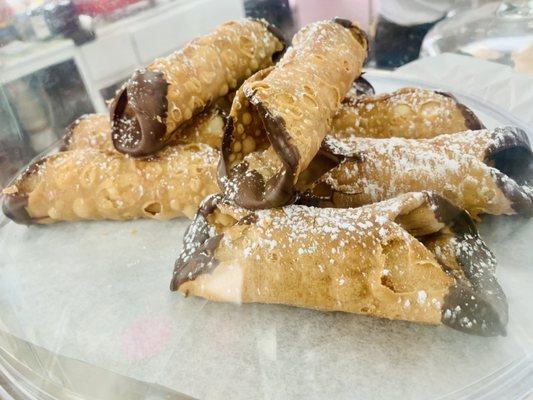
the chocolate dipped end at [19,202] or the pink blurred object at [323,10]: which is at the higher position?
the pink blurred object at [323,10]

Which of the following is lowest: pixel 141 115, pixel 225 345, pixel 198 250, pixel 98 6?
pixel 225 345

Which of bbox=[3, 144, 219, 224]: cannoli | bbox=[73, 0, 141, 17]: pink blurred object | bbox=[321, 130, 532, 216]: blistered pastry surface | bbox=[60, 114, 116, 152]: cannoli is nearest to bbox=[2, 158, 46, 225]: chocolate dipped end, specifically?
bbox=[3, 144, 219, 224]: cannoli

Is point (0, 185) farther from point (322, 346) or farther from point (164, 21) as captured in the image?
point (322, 346)

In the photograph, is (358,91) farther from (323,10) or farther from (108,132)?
(108,132)

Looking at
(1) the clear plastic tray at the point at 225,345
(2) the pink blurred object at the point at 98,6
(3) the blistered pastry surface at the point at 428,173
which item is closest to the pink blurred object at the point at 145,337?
Answer: (1) the clear plastic tray at the point at 225,345

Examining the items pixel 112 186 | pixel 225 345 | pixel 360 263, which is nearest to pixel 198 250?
pixel 225 345

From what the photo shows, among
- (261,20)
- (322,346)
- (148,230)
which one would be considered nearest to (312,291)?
(322,346)

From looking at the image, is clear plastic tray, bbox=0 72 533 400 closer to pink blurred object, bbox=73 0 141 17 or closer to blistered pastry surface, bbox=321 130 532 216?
blistered pastry surface, bbox=321 130 532 216

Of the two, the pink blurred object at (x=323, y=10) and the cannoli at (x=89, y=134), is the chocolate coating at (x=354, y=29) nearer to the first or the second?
the pink blurred object at (x=323, y=10)
